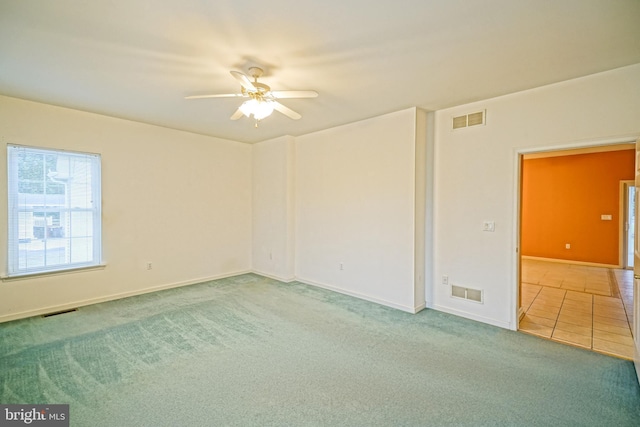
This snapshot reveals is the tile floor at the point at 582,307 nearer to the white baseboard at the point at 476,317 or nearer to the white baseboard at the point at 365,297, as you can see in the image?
the white baseboard at the point at 476,317

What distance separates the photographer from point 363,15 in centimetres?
199

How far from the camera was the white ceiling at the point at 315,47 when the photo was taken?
6.35ft

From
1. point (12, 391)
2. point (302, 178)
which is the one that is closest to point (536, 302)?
point (302, 178)

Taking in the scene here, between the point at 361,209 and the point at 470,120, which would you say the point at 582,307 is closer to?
the point at 470,120

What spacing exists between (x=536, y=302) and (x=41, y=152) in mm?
7005

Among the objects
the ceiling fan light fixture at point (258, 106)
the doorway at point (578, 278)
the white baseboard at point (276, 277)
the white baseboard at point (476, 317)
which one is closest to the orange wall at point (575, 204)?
the doorway at point (578, 278)

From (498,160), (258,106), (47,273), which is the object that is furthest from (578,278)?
(47,273)

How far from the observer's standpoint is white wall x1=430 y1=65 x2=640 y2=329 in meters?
2.78

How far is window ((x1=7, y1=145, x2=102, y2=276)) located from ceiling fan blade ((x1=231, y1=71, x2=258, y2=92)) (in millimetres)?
2989

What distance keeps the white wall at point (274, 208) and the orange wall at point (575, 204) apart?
489cm

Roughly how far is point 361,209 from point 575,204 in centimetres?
585

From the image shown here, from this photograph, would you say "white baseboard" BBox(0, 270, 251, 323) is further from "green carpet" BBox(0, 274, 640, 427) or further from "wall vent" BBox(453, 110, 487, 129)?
"wall vent" BBox(453, 110, 487, 129)

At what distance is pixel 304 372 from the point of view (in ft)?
8.09

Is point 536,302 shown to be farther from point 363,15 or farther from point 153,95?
point 153,95
